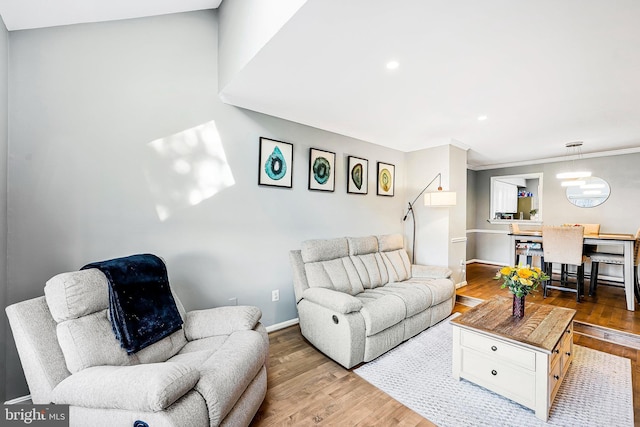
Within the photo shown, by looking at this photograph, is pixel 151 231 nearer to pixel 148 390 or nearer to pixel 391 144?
pixel 148 390

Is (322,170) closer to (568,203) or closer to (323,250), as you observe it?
(323,250)

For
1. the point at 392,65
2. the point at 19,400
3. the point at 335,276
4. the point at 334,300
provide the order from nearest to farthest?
1. the point at 19,400
2. the point at 392,65
3. the point at 334,300
4. the point at 335,276

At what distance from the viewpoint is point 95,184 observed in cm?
207

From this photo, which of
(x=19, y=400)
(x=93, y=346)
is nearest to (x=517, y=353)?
(x=93, y=346)

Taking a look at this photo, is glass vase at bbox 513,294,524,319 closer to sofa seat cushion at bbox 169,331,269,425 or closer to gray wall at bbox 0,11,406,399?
sofa seat cushion at bbox 169,331,269,425

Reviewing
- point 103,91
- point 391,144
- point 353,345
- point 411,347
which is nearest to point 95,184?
point 103,91

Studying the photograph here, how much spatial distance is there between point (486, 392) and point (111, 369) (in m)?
2.41

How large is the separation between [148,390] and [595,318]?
14.5 ft

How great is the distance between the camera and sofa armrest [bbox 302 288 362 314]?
7.60 feet

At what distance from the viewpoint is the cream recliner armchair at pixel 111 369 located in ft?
3.82

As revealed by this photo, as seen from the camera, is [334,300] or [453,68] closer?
[453,68]

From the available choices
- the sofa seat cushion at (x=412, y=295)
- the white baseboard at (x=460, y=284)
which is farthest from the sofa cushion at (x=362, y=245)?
the white baseboard at (x=460, y=284)

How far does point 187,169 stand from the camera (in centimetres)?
250

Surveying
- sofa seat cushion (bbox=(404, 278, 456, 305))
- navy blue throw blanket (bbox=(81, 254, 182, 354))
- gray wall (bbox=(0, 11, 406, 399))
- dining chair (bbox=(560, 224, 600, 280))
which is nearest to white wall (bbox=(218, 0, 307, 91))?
gray wall (bbox=(0, 11, 406, 399))
